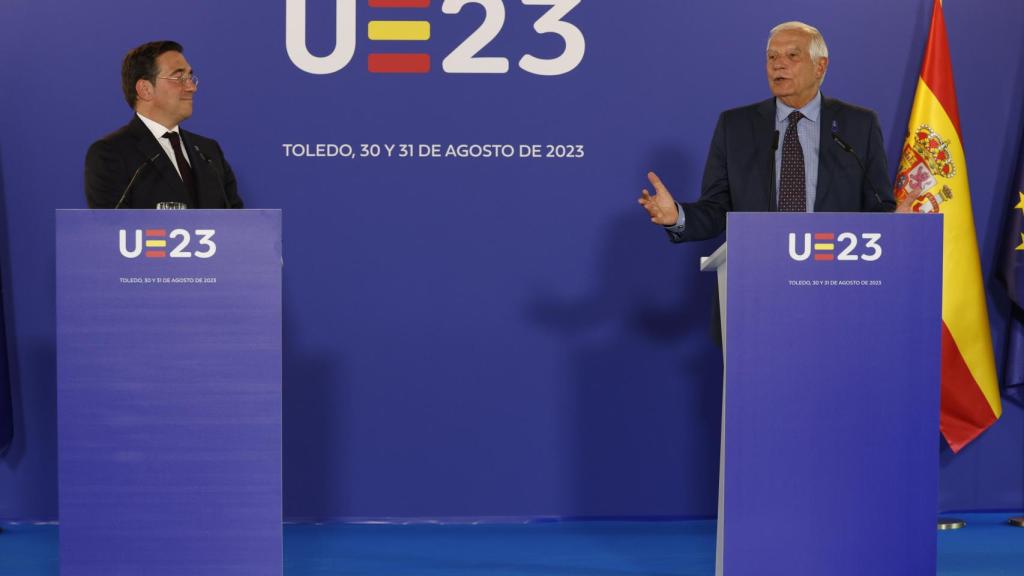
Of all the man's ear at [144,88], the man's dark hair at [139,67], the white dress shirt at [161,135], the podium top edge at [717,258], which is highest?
the man's dark hair at [139,67]

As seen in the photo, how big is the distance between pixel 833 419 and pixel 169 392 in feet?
5.92

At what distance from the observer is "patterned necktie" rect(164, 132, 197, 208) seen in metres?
4.05

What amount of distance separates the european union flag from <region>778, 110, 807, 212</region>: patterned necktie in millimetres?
1564

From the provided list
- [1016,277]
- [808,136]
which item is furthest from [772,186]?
[1016,277]

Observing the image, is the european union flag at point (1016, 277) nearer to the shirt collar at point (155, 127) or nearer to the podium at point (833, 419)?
the podium at point (833, 419)

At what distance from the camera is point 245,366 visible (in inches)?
129

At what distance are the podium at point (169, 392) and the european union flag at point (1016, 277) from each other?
3232 mm

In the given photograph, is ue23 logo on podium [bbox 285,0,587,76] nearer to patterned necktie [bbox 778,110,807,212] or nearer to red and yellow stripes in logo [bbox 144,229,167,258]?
patterned necktie [bbox 778,110,807,212]

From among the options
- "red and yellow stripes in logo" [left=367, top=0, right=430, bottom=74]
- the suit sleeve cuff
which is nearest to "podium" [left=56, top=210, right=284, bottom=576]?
the suit sleeve cuff

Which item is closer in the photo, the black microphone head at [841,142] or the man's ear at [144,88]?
the black microphone head at [841,142]

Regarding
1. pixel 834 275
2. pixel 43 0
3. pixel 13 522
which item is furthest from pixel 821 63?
pixel 13 522

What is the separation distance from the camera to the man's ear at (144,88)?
4.07 metres

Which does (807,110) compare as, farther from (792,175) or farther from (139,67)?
(139,67)

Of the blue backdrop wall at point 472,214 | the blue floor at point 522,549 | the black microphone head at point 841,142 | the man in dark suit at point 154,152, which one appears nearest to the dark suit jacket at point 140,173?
the man in dark suit at point 154,152
